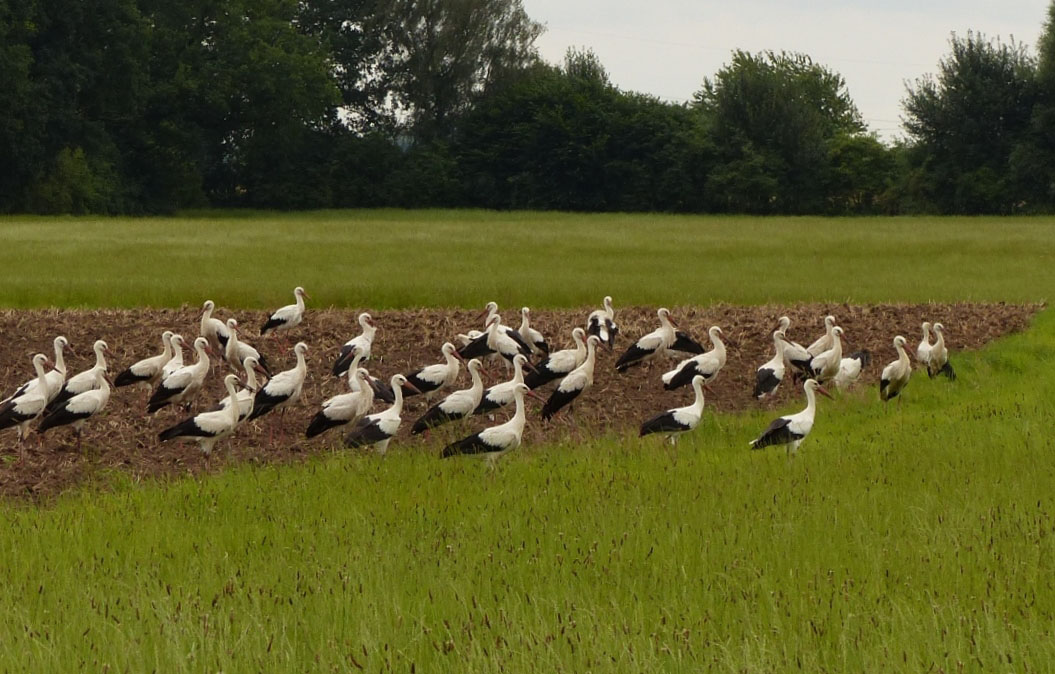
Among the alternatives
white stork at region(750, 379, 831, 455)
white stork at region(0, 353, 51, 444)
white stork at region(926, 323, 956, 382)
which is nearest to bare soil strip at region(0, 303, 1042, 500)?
white stork at region(0, 353, 51, 444)

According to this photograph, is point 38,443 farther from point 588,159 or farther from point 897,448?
point 588,159

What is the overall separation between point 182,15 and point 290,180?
1101cm

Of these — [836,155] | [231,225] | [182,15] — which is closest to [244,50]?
[182,15]

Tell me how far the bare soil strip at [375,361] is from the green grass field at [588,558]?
36.8 inches

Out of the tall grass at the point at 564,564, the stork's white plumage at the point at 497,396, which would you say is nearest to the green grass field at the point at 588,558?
the tall grass at the point at 564,564

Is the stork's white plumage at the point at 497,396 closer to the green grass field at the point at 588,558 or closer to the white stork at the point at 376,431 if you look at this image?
the green grass field at the point at 588,558

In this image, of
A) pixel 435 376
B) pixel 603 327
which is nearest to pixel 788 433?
pixel 435 376

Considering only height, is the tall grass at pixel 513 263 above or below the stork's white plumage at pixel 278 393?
below

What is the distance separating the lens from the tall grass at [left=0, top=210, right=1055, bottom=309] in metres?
25.2

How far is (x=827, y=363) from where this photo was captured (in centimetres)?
1598

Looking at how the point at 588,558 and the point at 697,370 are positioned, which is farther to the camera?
the point at 697,370

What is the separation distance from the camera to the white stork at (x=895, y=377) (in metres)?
14.9

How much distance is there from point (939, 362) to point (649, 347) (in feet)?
12.0

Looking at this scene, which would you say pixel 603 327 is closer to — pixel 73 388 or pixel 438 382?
pixel 438 382
